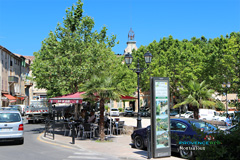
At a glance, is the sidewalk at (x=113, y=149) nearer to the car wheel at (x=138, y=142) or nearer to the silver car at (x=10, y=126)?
the car wheel at (x=138, y=142)

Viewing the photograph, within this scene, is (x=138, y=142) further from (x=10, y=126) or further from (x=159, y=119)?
(x=10, y=126)

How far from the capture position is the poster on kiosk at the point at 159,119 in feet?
30.7

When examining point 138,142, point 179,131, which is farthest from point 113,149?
point 179,131

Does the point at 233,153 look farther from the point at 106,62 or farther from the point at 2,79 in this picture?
the point at 2,79

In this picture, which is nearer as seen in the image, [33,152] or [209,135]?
[209,135]

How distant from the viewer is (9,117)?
12.6 meters

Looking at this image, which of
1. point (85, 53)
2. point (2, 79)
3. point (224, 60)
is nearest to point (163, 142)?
point (85, 53)

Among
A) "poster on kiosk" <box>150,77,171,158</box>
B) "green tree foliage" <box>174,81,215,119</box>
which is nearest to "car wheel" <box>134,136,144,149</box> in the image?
"poster on kiosk" <box>150,77,171,158</box>

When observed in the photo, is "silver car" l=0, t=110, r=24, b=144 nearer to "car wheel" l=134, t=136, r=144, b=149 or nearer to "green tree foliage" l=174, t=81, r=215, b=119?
A: "car wheel" l=134, t=136, r=144, b=149

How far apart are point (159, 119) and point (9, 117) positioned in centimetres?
742

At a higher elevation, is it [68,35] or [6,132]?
[68,35]

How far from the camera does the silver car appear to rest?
12.1m

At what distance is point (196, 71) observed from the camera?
3794cm

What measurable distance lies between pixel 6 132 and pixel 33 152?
2.14 m
